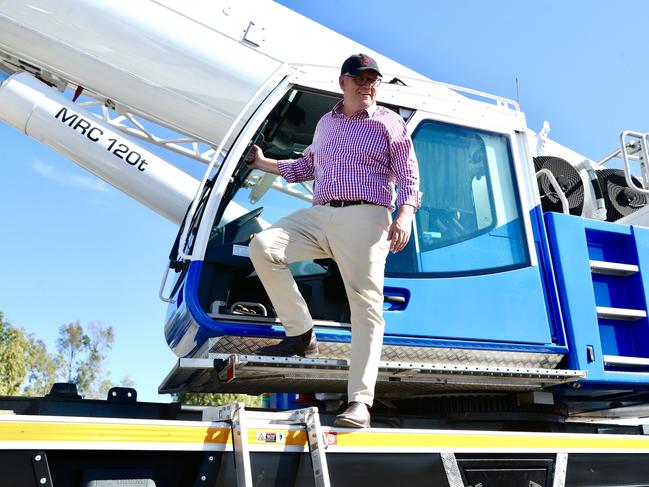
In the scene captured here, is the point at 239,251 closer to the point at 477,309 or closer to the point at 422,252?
the point at 422,252

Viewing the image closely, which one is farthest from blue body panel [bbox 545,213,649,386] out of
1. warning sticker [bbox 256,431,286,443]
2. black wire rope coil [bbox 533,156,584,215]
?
warning sticker [bbox 256,431,286,443]

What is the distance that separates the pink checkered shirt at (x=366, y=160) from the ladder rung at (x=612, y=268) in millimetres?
1468

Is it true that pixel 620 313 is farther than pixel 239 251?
Yes

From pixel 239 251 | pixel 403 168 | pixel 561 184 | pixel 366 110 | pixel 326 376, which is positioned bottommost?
pixel 326 376

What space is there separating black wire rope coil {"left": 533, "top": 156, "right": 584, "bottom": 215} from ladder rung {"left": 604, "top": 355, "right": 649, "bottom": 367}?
112 cm

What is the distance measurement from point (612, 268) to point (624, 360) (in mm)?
529

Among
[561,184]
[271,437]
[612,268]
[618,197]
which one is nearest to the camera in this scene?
[271,437]

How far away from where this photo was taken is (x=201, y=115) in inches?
192

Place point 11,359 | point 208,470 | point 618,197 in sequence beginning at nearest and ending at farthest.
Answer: point 208,470 < point 618,197 < point 11,359

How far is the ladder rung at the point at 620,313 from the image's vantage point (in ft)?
13.6

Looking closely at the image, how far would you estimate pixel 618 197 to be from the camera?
5.30 meters

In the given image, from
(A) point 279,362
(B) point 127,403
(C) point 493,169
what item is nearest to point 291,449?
(A) point 279,362

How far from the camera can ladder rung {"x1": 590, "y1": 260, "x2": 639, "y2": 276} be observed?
4.23 m

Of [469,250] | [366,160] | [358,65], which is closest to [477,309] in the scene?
[469,250]
